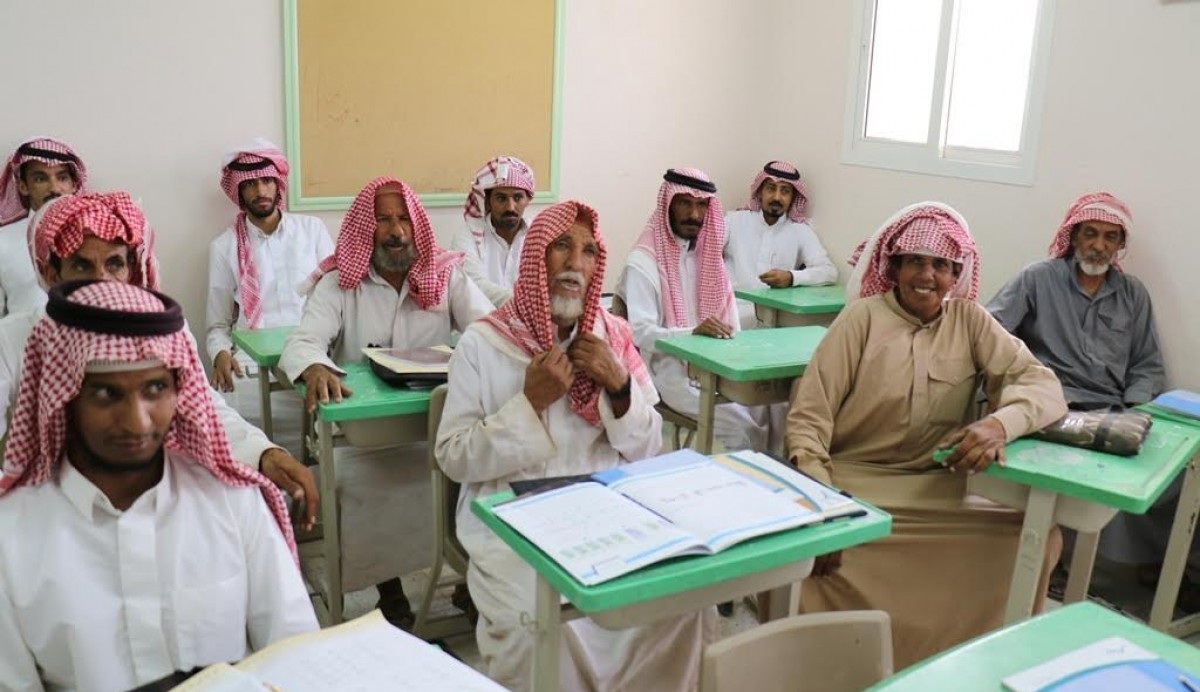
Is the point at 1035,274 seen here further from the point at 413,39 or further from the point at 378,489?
the point at 413,39

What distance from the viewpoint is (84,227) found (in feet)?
8.15

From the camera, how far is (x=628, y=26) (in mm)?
5527

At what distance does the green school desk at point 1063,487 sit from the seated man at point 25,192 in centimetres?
367

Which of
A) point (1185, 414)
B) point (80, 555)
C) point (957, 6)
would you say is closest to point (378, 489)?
point (80, 555)

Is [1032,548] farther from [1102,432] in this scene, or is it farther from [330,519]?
[330,519]

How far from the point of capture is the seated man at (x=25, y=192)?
3.87 m

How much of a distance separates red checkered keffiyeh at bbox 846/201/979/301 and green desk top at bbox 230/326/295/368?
193 cm

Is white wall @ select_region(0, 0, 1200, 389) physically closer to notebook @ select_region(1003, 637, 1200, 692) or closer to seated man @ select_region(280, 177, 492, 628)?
seated man @ select_region(280, 177, 492, 628)

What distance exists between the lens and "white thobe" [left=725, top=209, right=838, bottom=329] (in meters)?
5.42

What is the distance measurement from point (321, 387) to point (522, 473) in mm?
658

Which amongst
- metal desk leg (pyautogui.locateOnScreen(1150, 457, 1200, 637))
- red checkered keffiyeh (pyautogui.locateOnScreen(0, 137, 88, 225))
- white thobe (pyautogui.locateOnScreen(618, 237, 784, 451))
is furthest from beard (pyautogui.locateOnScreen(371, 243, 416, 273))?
metal desk leg (pyautogui.locateOnScreen(1150, 457, 1200, 637))

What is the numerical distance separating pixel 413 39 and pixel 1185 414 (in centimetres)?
383

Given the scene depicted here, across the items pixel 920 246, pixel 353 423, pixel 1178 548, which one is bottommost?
pixel 1178 548

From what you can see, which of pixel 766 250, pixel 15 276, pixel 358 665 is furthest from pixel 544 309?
pixel 766 250
